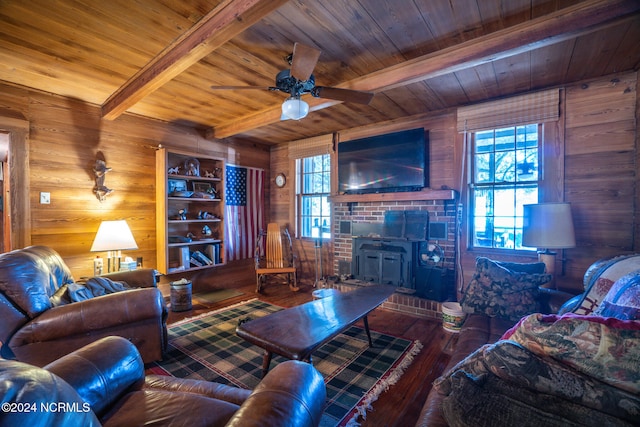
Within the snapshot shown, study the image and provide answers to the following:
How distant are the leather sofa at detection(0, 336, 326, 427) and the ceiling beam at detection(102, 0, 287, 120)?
1817 mm

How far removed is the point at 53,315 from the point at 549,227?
3.76m

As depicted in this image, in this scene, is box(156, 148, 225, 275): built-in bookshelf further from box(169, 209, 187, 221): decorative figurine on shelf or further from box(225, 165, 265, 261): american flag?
box(225, 165, 265, 261): american flag

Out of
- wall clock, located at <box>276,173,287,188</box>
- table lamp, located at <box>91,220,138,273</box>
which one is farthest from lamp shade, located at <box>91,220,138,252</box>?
wall clock, located at <box>276,173,287,188</box>

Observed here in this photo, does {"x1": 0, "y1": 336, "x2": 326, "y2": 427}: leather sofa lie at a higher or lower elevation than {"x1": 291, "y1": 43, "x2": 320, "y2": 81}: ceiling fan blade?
lower

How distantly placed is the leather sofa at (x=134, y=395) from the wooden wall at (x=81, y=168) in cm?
271

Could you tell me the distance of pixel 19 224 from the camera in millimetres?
2898

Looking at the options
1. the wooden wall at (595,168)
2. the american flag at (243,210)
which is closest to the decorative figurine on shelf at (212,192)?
the american flag at (243,210)

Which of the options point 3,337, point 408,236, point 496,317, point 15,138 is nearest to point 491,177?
point 408,236

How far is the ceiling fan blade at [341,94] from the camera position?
230cm

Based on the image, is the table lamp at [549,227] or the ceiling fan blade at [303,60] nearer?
the ceiling fan blade at [303,60]

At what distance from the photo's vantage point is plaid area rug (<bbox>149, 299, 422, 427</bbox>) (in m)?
1.89

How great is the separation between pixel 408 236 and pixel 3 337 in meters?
3.64

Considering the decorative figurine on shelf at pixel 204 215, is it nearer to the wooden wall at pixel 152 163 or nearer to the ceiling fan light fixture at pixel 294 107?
the wooden wall at pixel 152 163

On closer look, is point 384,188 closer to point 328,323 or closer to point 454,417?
point 328,323
